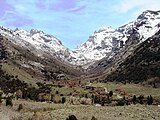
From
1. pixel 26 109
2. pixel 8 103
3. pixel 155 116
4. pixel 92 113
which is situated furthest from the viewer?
pixel 8 103

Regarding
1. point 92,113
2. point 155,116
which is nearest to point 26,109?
point 92,113

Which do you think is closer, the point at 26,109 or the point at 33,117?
the point at 33,117

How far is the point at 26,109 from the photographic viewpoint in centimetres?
7338

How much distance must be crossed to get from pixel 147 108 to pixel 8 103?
3228 centimetres

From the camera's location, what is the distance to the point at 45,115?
192 ft

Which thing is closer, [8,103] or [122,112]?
[122,112]

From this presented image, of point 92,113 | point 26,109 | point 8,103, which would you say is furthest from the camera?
point 8,103

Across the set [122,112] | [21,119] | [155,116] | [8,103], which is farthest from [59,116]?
[8,103]

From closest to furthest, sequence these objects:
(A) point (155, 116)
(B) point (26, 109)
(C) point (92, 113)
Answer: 1. (A) point (155, 116)
2. (C) point (92, 113)
3. (B) point (26, 109)

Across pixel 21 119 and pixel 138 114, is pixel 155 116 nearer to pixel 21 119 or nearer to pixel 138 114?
pixel 138 114

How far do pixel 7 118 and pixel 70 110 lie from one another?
463 inches

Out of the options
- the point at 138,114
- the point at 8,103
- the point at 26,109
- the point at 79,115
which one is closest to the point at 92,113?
the point at 79,115

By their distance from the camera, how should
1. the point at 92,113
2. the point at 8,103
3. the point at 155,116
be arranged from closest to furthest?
the point at 155,116
the point at 92,113
the point at 8,103

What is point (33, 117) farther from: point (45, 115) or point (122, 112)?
point (122, 112)
